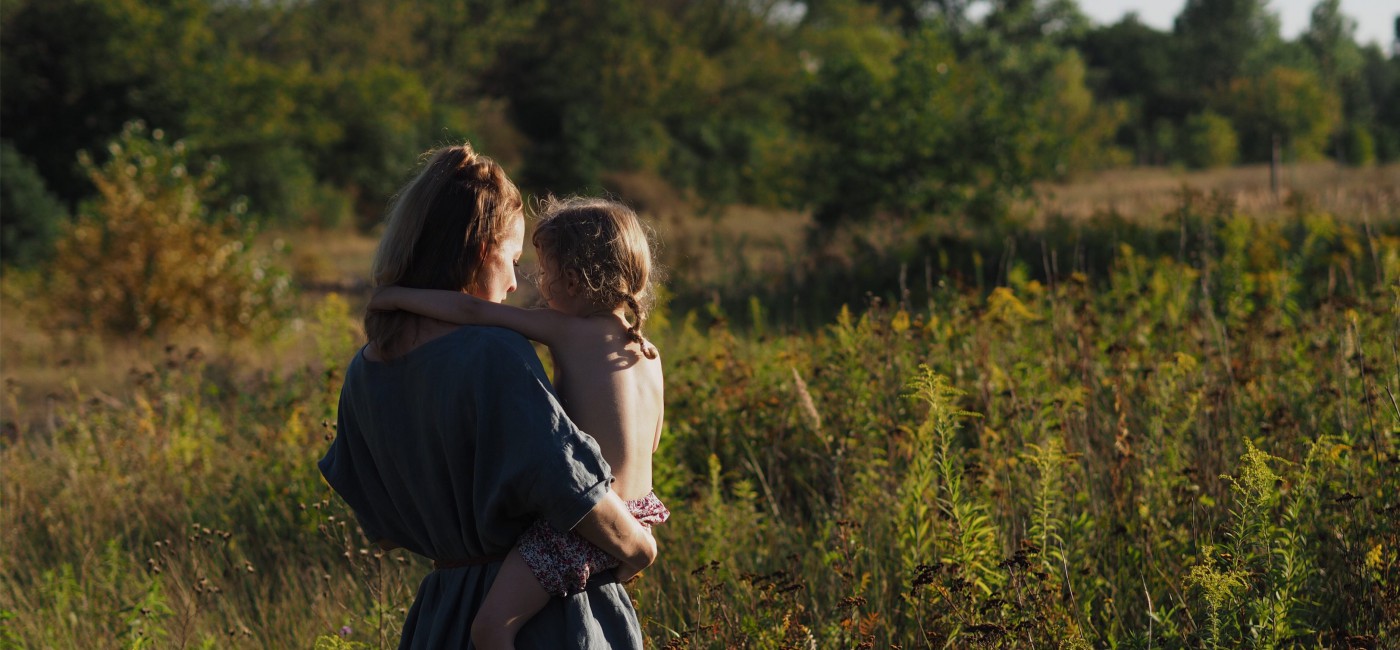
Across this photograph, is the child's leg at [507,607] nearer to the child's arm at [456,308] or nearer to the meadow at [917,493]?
the child's arm at [456,308]

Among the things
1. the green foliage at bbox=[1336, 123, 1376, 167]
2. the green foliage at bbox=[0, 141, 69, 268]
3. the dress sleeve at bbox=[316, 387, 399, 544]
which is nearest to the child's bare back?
the dress sleeve at bbox=[316, 387, 399, 544]

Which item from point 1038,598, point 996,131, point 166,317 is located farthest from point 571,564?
point 996,131

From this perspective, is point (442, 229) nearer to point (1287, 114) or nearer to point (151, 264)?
point (151, 264)

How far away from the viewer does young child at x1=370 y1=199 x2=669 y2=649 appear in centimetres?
200

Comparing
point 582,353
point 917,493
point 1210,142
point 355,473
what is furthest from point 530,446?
point 1210,142

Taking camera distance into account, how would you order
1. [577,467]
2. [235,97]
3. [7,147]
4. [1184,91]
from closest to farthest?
[577,467] → [7,147] → [235,97] → [1184,91]

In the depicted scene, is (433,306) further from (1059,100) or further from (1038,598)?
(1059,100)

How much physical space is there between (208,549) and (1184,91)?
57782mm

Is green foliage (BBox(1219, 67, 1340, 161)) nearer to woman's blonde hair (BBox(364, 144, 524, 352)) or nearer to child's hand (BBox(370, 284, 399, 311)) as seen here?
woman's blonde hair (BBox(364, 144, 524, 352))

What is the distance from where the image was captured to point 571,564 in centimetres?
201

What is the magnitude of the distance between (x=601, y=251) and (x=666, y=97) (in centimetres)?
3817

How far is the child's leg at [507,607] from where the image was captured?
6.55 ft

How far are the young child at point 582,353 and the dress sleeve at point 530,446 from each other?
0.36 ft

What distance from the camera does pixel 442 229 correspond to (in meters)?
2.04
